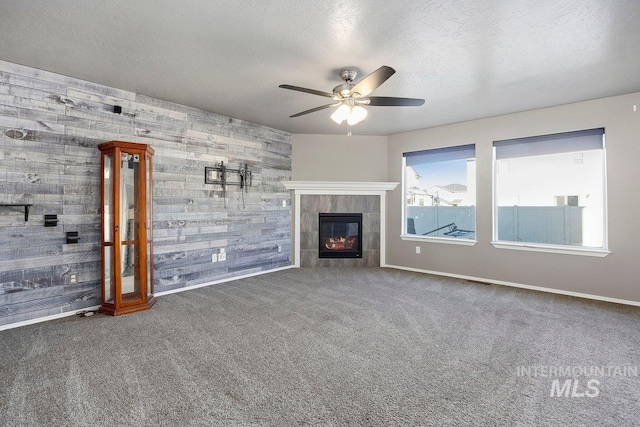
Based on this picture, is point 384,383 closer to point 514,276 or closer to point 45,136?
point 514,276

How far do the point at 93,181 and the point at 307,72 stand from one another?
267 cm

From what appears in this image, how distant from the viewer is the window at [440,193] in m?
5.06

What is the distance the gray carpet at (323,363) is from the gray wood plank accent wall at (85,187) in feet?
1.66

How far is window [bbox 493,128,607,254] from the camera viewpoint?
401cm

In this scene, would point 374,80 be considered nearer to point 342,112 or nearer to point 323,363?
point 342,112

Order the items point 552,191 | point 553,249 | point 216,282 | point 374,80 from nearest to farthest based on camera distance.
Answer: point 374,80, point 553,249, point 552,191, point 216,282

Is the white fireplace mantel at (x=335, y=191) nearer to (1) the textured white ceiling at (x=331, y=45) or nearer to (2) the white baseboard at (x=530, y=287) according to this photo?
(2) the white baseboard at (x=530, y=287)

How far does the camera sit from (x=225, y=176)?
15.6 ft

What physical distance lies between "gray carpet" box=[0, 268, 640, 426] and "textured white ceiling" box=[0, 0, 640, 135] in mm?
2516

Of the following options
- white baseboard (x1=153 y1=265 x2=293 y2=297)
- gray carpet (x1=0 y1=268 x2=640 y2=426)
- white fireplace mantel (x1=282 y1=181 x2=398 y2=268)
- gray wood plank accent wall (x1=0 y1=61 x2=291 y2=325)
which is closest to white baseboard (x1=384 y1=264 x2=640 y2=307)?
gray carpet (x1=0 y1=268 x2=640 y2=426)

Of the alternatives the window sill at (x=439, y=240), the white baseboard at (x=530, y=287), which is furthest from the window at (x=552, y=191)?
the white baseboard at (x=530, y=287)

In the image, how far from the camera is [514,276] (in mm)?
4500

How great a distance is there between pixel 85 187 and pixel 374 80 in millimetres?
3268

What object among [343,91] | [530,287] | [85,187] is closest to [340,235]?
[530,287]
